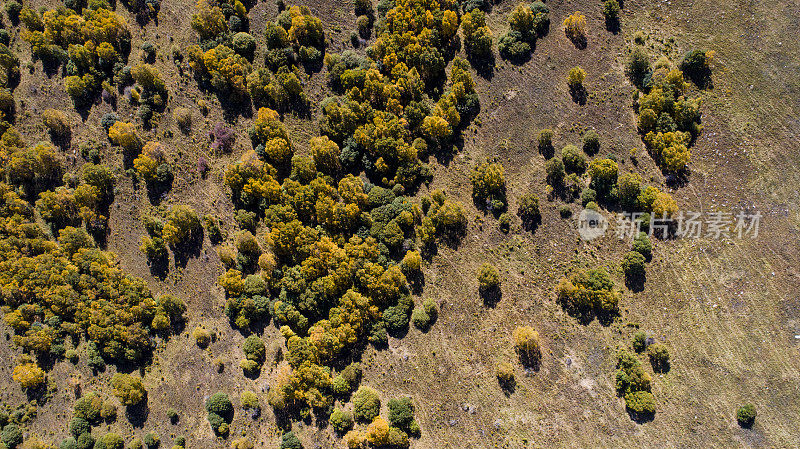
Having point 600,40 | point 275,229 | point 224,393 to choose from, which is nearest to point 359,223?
point 275,229

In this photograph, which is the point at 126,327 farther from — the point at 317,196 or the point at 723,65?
the point at 723,65

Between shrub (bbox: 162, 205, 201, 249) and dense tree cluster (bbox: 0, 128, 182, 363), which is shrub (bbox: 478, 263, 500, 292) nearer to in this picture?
shrub (bbox: 162, 205, 201, 249)

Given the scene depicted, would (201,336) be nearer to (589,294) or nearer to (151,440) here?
(151,440)

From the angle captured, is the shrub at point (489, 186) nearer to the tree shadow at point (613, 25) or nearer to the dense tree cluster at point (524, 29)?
the dense tree cluster at point (524, 29)

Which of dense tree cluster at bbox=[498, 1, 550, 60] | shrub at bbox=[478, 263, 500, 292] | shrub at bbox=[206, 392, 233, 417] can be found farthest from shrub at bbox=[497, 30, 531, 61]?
shrub at bbox=[206, 392, 233, 417]

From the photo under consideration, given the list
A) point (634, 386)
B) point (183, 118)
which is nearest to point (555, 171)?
point (634, 386)

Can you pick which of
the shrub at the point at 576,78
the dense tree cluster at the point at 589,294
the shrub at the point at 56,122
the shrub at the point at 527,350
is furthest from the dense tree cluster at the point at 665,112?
the shrub at the point at 56,122

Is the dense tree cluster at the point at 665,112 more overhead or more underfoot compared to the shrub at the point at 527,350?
more overhead
